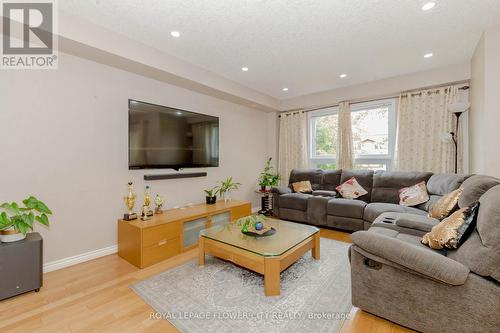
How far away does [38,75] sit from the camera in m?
2.35

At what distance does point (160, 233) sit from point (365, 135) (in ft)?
13.1

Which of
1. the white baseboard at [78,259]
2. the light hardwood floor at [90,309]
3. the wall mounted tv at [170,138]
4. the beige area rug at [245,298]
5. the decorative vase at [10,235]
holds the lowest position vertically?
the light hardwood floor at [90,309]

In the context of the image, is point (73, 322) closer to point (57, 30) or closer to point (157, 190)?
point (157, 190)

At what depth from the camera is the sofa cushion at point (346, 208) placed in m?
3.44

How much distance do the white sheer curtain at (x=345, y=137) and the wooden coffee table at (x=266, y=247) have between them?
2.30 meters

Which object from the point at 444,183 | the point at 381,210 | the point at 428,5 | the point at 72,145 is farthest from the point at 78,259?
the point at 444,183

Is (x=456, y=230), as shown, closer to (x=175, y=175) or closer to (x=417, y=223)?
(x=417, y=223)

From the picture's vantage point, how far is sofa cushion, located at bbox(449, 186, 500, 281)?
123cm

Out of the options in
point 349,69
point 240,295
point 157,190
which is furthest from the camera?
point 349,69

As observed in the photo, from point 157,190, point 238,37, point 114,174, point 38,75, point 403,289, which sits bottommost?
point 403,289

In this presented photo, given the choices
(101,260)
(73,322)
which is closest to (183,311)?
(73,322)

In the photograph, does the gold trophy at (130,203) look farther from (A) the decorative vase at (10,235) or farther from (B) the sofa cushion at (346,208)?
(B) the sofa cushion at (346,208)

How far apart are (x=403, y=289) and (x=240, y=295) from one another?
1.21 m

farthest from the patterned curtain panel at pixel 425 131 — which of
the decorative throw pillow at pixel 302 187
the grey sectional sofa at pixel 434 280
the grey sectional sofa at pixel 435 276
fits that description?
the grey sectional sofa at pixel 434 280
